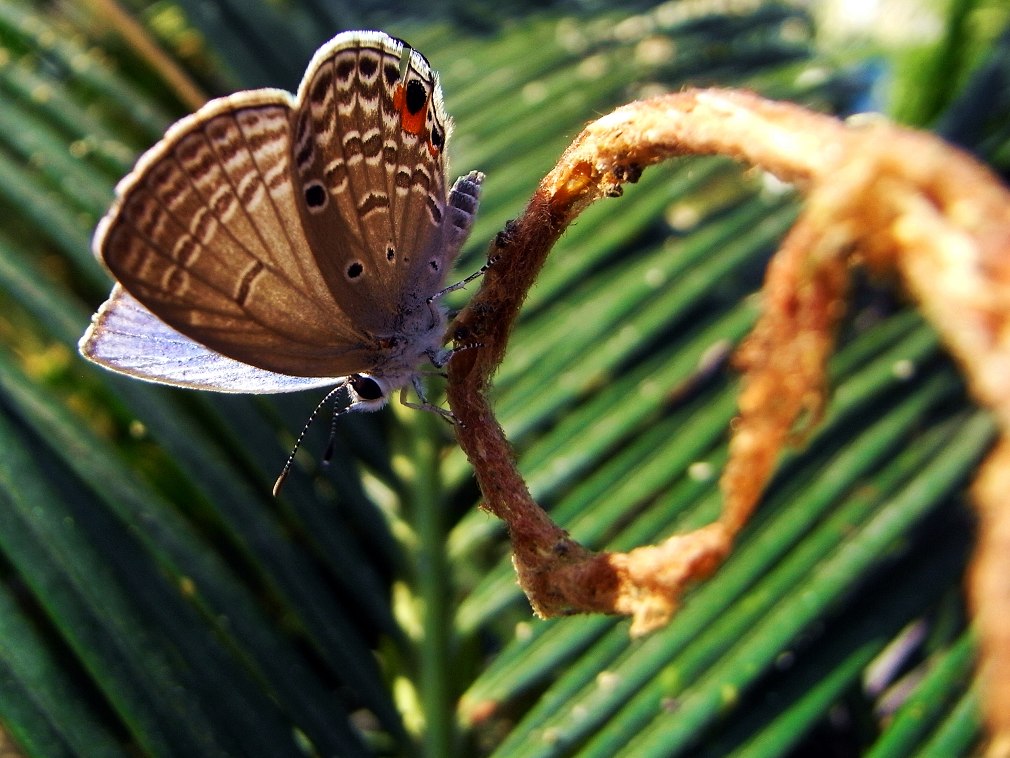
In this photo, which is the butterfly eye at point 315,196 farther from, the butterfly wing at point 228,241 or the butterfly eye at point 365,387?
the butterfly eye at point 365,387

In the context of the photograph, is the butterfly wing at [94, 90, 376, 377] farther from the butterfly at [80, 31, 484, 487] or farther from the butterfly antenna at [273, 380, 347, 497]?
the butterfly antenna at [273, 380, 347, 497]

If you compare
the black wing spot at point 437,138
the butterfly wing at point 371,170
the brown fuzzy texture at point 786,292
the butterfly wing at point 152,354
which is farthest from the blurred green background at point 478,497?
the brown fuzzy texture at point 786,292

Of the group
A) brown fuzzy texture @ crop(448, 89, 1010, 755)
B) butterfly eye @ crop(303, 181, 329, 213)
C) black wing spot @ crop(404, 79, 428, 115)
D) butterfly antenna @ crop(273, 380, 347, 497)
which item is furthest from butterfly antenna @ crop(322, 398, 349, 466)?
brown fuzzy texture @ crop(448, 89, 1010, 755)

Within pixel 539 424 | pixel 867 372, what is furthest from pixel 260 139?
pixel 867 372

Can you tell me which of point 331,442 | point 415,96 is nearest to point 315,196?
point 415,96

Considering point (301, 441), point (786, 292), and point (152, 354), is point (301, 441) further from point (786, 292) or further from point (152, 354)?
point (786, 292)

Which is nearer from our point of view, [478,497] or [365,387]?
[365,387]
